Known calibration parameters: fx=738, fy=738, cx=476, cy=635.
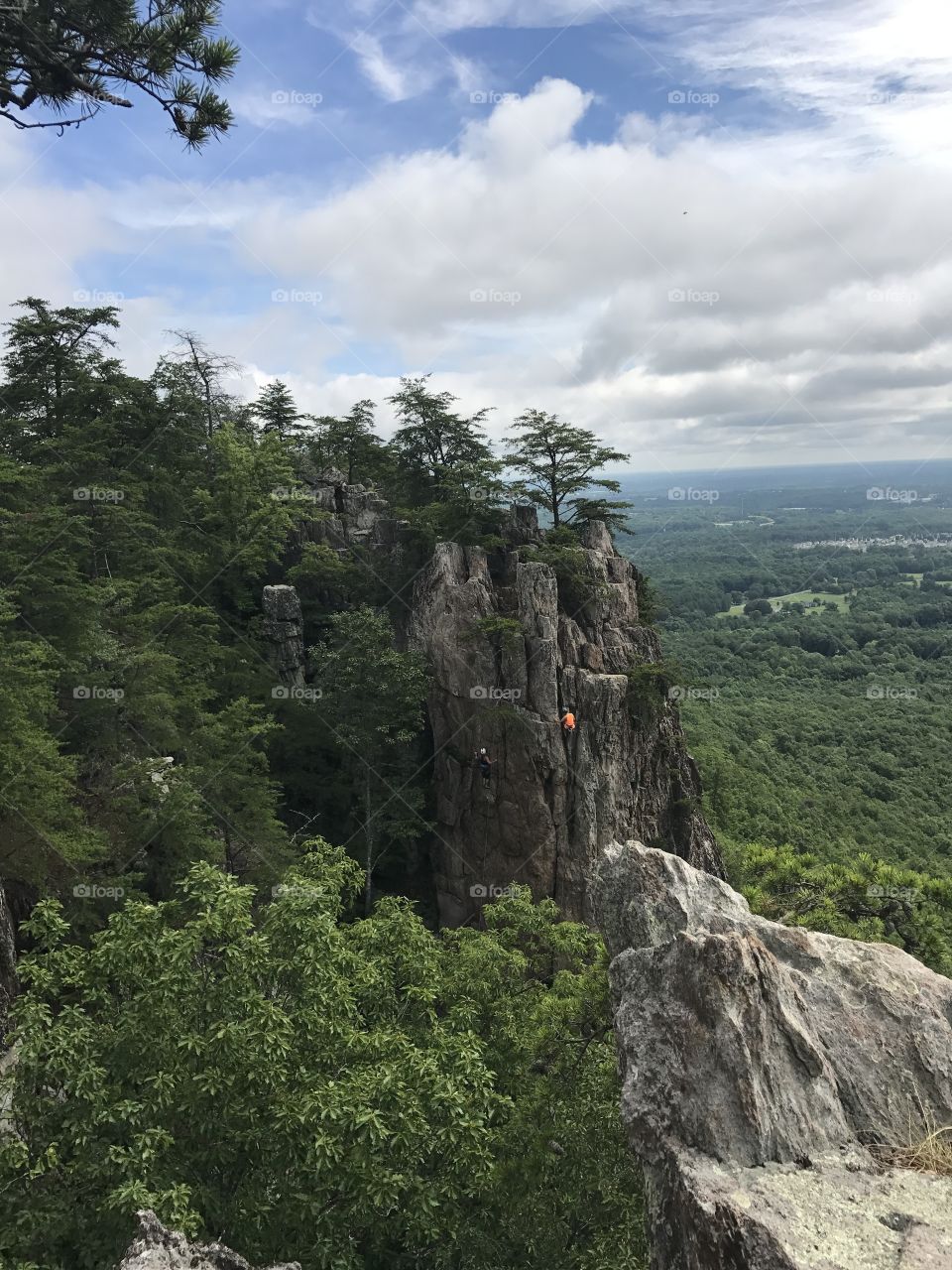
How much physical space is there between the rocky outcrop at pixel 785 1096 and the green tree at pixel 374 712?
57.6 feet

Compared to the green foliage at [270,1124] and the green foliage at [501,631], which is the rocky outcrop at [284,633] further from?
the green foliage at [270,1124]

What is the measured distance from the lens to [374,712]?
24.7 m

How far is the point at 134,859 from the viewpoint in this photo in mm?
16391

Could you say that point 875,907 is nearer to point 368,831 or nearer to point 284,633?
point 368,831

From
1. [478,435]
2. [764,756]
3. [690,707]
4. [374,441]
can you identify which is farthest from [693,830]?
[690,707]

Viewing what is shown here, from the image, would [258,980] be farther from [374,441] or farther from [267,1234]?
[374,441]

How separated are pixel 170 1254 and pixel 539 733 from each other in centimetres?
1986

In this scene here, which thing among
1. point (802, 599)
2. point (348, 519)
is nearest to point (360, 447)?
point (348, 519)

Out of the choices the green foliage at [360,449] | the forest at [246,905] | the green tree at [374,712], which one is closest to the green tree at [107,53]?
the forest at [246,905]

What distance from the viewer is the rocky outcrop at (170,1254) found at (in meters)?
5.17

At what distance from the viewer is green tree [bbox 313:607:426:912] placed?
24.4 meters

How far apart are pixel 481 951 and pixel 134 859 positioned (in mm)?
8216

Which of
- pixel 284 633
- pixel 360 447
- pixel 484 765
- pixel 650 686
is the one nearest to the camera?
pixel 484 765

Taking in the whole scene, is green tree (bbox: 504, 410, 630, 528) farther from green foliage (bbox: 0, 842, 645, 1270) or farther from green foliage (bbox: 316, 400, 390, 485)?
green foliage (bbox: 0, 842, 645, 1270)
